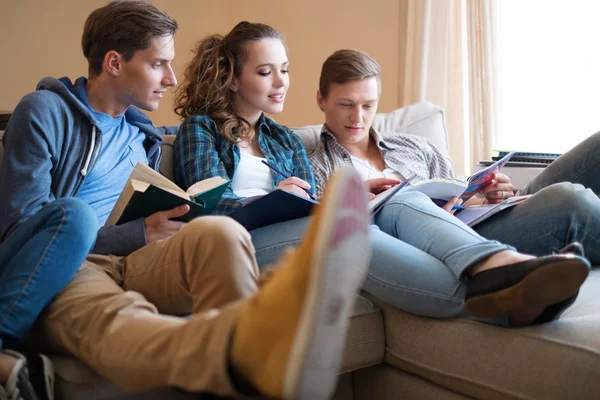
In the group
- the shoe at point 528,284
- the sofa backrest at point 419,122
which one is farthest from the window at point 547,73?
the shoe at point 528,284

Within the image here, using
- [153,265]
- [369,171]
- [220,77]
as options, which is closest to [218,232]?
[153,265]

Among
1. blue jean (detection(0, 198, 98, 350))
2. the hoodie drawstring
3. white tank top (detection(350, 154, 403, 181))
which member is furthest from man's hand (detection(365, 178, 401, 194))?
blue jean (detection(0, 198, 98, 350))

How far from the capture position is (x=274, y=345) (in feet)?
3.03

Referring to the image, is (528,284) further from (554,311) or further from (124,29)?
(124,29)

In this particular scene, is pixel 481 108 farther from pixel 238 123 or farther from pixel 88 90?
pixel 88 90

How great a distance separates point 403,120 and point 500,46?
98 centimetres

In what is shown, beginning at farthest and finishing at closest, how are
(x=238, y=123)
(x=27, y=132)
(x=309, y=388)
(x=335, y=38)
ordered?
(x=335, y=38) → (x=238, y=123) → (x=27, y=132) → (x=309, y=388)

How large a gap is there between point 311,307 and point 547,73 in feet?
9.14

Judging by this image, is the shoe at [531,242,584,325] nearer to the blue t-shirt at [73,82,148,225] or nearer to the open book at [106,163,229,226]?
the open book at [106,163,229,226]

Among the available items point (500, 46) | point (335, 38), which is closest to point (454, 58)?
point (500, 46)

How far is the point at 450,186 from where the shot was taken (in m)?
1.87

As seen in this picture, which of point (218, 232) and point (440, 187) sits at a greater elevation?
point (218, 232)

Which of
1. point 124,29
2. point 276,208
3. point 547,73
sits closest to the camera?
point 276,208

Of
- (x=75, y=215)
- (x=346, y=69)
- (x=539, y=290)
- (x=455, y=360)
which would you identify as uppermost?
(x=346, y=69)
